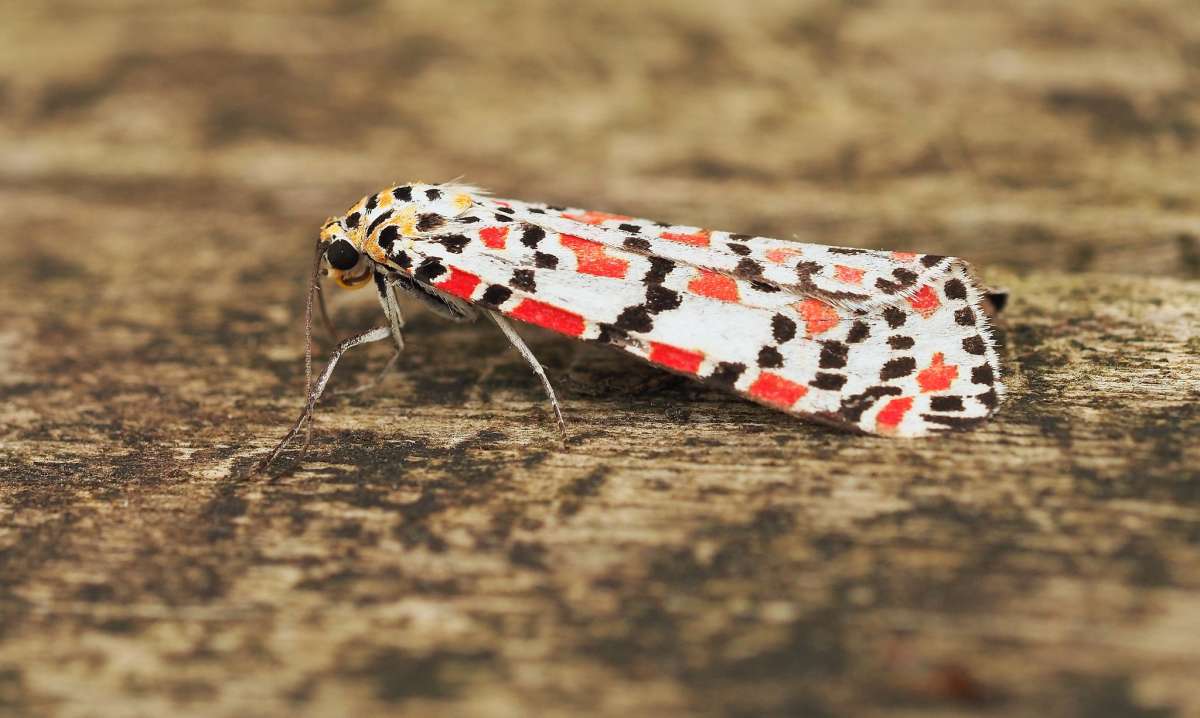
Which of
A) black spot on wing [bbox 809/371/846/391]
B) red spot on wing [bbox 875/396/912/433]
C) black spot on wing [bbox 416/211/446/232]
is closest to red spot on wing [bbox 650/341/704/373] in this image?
black spot on wing [bbox 809/371/846/391]

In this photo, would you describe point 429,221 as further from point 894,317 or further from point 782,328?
point 894,317

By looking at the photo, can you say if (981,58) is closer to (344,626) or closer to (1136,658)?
(1136,658)

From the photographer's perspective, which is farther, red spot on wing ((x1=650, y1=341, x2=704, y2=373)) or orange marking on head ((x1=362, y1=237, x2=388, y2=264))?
orange marking on head ((x1=362, y1=237, x2=388, y2=264))

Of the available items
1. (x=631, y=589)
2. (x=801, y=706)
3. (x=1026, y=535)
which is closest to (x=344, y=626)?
(x=631, y=589)

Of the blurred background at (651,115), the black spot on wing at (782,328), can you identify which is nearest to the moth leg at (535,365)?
the black spot on wing at (782,328)

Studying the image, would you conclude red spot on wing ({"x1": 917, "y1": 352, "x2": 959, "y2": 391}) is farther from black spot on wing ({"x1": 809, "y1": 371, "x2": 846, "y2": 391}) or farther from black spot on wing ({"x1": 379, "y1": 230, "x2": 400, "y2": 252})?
black spot on wing ({"x1": 379, "y1": 230, "x2": 400, "y2": 252})

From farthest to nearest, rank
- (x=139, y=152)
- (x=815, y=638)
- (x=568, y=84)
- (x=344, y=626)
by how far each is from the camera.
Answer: (x=568, y=84) → (x=139, y=152) → (x=344, y=626) → (x=815, y=638)

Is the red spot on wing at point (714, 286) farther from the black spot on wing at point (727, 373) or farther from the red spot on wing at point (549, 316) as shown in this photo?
the red spot on wing at point (549, 316)
